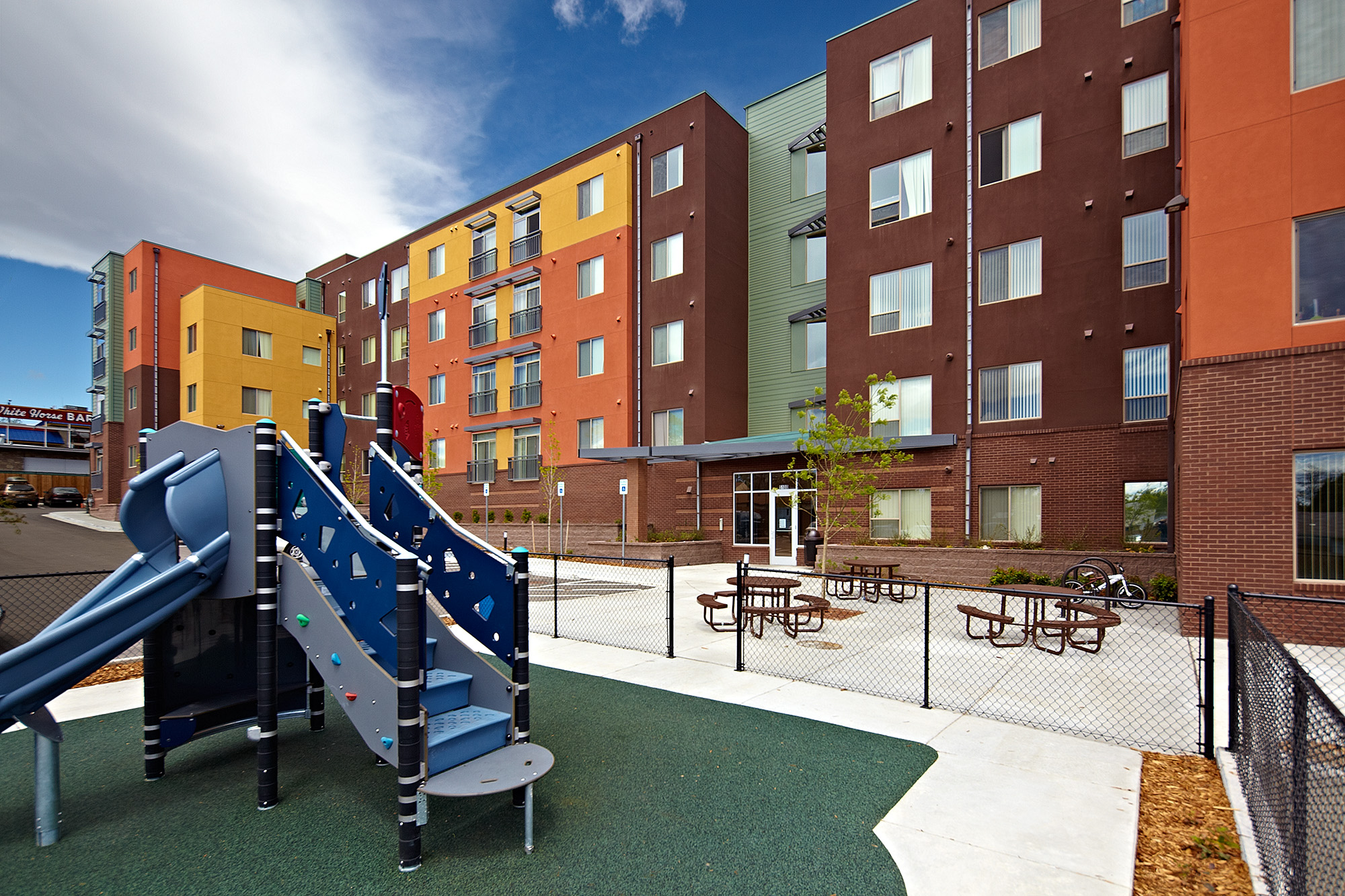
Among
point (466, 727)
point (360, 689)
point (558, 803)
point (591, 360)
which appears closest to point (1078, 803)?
point (558, 803)

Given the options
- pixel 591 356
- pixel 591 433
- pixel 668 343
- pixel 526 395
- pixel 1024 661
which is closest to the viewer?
pixel 1024 661

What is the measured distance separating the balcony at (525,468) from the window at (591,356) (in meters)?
4.53

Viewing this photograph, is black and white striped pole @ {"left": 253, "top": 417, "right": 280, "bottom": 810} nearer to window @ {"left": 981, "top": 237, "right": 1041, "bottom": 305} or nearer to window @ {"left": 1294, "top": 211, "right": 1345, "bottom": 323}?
window @ {"left": 1294, "top": 211, "right": 1345, "bottom": 323}

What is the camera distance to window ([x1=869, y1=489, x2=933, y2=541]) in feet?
66.5

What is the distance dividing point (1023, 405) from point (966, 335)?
2.66 metres

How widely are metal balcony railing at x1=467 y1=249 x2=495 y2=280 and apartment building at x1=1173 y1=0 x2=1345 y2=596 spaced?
95.0 feet

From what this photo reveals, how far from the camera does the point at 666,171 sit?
2736 centimetres

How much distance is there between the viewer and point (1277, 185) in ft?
34.5

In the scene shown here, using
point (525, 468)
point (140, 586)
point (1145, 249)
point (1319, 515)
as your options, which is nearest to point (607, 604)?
point (140, 586)

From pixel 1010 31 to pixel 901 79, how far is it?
323 centimetres

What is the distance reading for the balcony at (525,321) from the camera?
103 ft

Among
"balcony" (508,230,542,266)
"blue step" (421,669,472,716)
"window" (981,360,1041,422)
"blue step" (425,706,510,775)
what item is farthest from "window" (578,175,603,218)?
"blue step" (425,706,510,775)

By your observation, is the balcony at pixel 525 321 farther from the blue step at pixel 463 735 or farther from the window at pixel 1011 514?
the blue step at pixel 463 735

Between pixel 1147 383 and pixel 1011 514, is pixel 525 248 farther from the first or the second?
pixel 1147 383
